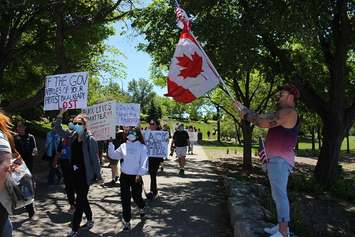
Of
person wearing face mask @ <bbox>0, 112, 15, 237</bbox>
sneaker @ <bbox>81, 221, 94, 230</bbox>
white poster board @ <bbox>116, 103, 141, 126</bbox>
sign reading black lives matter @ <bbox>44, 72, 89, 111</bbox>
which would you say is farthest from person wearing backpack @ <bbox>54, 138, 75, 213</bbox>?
person wearing face mask @ <bbox>0, 112, 15, 237</bbox>

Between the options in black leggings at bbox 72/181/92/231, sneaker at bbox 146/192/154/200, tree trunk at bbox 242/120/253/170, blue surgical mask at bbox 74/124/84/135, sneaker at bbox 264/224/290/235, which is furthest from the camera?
tree trunk at bbox 242/120/253/170

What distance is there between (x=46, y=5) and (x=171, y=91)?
33.5 feet

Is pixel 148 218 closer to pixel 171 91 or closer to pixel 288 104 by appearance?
pixel 171 91

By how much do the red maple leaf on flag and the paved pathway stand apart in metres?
2.86

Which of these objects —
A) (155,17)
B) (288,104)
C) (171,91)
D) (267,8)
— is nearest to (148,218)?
(171,91)

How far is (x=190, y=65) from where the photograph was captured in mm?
7906

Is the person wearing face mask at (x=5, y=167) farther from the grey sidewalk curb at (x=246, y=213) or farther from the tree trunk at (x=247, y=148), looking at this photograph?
the tree trunk at (x=247, y=148)

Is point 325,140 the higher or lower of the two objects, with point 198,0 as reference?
lower

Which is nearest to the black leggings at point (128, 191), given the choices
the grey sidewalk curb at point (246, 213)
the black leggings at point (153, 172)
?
the grey sidewalk curb at point (246, 213)

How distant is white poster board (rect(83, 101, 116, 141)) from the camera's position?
11984 mm

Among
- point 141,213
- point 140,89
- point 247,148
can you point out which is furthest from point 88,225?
point 140,89

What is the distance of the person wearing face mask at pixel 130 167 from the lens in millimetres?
9117

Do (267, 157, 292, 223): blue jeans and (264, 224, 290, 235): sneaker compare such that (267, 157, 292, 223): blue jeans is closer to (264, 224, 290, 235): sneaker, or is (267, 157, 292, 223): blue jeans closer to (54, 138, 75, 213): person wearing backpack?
(264, 224, 290, 235): sneaker

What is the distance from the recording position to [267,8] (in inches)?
516
